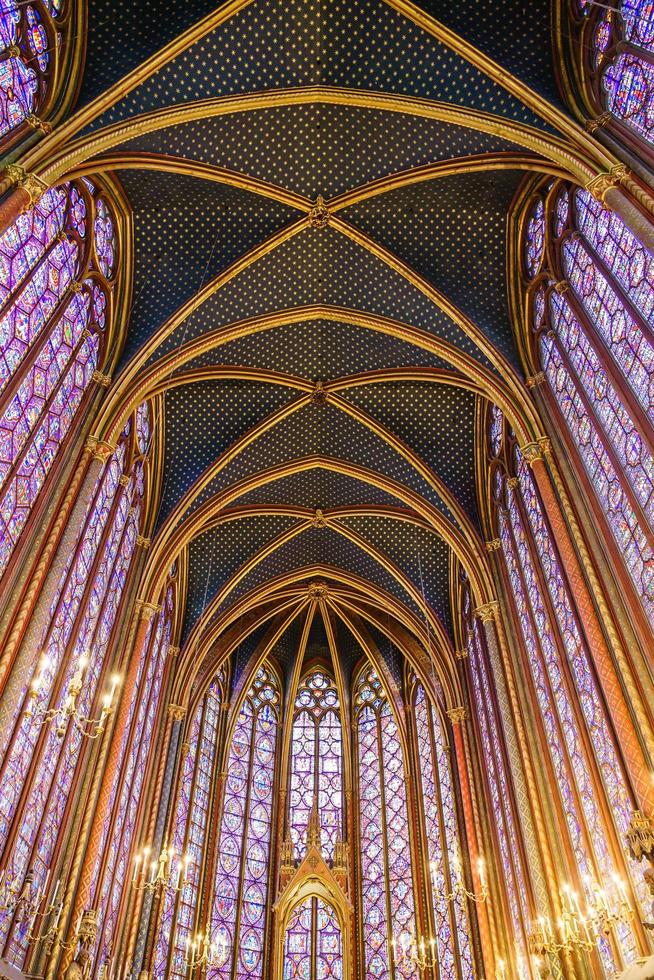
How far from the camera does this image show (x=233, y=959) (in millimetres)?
21172

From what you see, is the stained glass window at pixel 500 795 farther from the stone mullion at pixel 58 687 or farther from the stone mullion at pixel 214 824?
the stone mullion at pixel 58 687

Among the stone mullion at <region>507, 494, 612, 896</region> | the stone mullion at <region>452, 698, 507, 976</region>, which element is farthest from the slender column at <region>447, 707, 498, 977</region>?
the stone mullion at <region>507, 494, 612, 896</region>

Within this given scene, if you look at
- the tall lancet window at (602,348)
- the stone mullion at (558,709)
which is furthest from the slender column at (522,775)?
the tall lancet window at (602,348)

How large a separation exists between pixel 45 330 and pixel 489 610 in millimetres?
11188

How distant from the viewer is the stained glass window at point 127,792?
15.5 m

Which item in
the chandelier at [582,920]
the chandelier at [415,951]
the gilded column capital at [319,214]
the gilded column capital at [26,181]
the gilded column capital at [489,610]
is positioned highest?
the gilded column capital at [319,214]

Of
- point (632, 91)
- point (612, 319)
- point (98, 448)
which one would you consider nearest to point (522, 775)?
point (612, 319)

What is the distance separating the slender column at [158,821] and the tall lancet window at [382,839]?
6706mm

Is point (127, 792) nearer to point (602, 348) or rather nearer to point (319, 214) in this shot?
point (319, 214)

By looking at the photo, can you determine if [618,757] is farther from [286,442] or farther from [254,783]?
[254,783]

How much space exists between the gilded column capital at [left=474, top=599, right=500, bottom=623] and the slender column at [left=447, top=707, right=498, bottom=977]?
13.7 ft

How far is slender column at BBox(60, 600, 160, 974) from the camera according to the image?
1358cm

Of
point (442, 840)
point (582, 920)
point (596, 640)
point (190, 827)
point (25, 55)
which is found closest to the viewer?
point (596, 640)

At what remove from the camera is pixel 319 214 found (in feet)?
54.9
